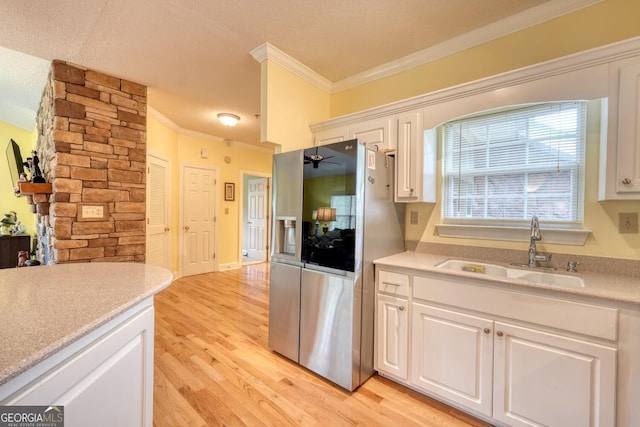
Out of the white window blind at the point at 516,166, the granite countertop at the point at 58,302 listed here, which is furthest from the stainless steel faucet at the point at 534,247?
the granite countertop at the point at 58,302

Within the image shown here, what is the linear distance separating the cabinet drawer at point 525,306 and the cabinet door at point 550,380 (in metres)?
0.07

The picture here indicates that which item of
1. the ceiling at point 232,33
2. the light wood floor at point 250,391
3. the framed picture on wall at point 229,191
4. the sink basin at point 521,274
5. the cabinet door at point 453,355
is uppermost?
the ceiling at point 232,33

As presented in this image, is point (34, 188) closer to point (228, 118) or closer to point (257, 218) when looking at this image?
point (228, 118)

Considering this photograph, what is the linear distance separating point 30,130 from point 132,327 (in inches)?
254

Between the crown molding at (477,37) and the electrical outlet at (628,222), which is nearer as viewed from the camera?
the electrical outlet at (628,222)

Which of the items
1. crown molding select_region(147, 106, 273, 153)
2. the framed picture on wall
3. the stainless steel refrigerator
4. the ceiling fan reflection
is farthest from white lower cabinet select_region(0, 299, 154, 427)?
the framed picture on wall

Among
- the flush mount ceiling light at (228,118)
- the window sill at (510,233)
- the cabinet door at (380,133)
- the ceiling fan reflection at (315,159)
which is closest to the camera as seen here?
the window sill at (510,233)

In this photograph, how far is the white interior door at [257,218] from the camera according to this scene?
20.3ft

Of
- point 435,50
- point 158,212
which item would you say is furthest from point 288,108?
point 158,212

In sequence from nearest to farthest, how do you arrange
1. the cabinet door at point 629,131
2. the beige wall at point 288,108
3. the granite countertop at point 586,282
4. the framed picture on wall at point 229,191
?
1. the granite countertop at point 586,282
2. the cabinet door at point 629,131
3. the beige wall at point 288,108
4. the framed picture on wall at point 229,191

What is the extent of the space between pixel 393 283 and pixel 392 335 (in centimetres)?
37

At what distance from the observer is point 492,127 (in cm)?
204

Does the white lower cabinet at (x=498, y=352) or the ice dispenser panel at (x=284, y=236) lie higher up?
the ice dispenser panel at (x=284, y=236)

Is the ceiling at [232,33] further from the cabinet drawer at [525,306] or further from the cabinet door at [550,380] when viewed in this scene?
the cabinet door at [550,380]
